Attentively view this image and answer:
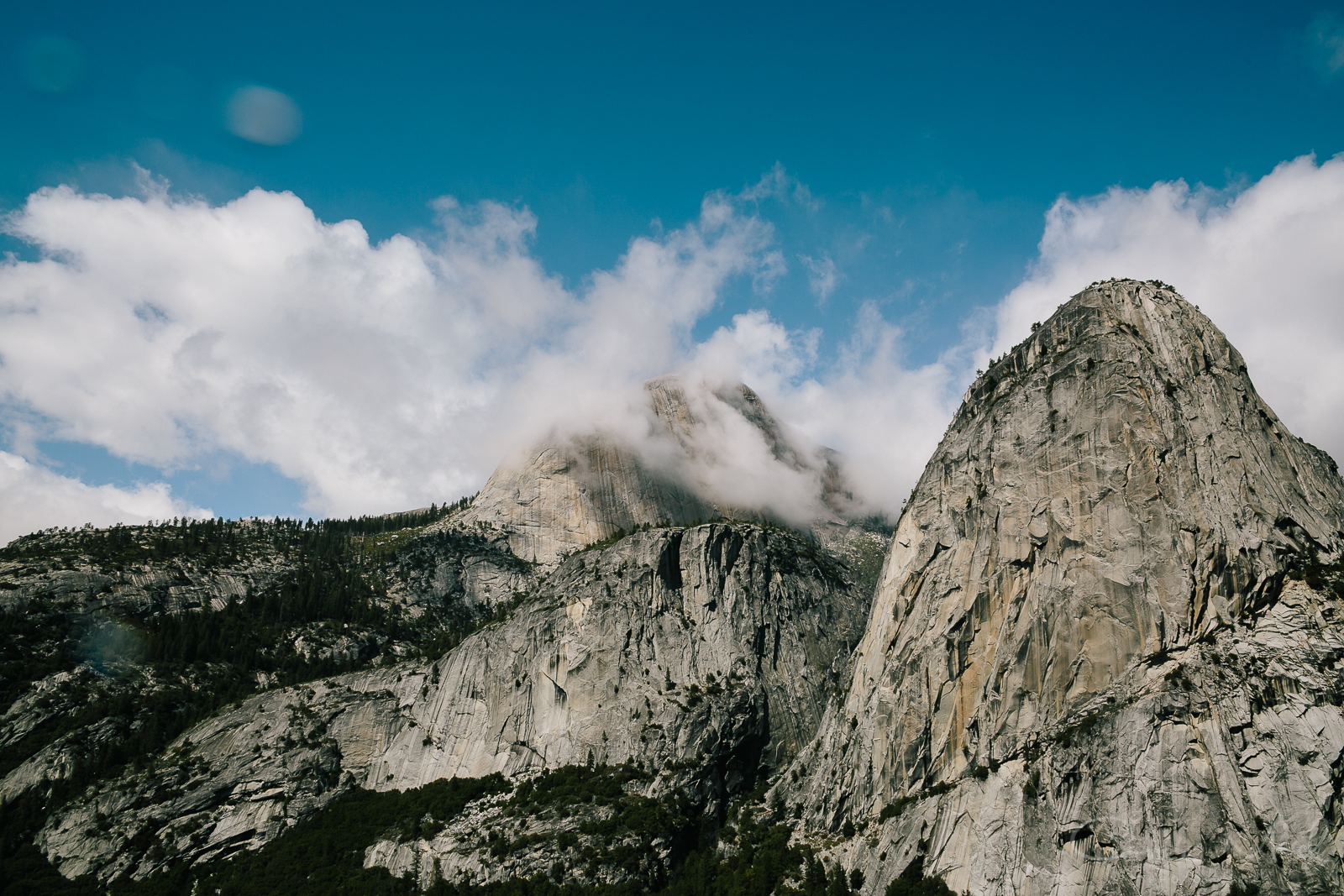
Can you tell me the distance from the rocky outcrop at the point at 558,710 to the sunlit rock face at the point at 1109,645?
23862mm

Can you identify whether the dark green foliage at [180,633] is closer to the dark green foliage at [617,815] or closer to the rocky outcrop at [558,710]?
the rocky outcrop at [558,710]

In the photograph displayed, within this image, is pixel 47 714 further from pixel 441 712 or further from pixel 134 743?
pixel 441 712

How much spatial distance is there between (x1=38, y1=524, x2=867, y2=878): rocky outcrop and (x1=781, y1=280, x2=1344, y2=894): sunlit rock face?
78.3ft

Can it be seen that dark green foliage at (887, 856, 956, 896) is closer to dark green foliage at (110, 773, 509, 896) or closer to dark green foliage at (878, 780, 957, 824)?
dark green foliage at (878, 780, 957, 824)

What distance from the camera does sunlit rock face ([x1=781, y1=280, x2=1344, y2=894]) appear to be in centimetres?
6481

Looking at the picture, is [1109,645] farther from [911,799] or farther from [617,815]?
[617,815]

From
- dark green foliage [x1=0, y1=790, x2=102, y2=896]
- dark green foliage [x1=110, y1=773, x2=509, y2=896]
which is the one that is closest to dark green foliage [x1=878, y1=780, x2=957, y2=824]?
dark green foliage [x1=110, y1=773, x2=509, y2=896]

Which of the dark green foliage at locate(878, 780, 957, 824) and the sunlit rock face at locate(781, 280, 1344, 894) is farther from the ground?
the sunlit rock face at locate(781, 280, 1344, 894)

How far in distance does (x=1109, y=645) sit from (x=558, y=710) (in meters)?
86.9

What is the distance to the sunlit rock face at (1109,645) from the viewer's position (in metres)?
64.8

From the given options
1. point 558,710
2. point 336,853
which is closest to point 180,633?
point 336,853

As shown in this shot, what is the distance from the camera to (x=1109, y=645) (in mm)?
77562

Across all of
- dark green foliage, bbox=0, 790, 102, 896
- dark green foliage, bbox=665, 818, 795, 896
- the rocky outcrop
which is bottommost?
dark green foliage, bbox=665, 818, 795, 896

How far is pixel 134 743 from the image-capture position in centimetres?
12862
